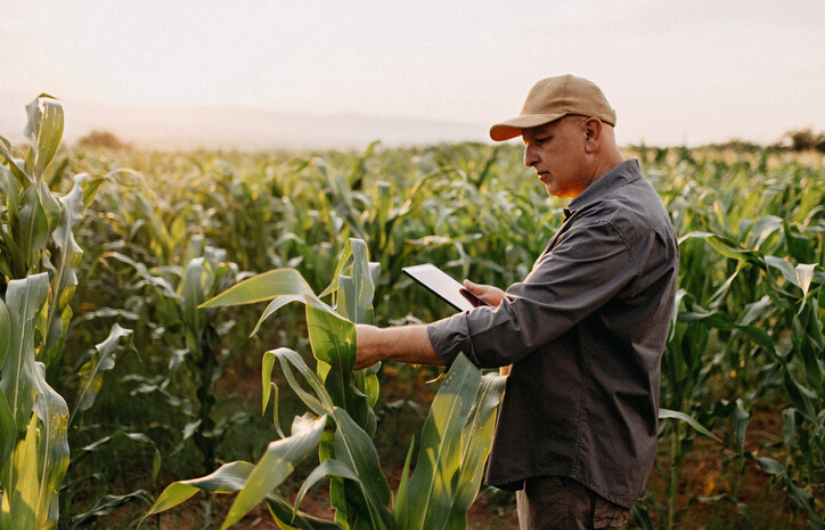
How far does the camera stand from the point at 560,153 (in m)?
1.48

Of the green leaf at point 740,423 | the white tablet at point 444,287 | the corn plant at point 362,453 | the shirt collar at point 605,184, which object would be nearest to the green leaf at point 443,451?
the corn plant at point 362,453

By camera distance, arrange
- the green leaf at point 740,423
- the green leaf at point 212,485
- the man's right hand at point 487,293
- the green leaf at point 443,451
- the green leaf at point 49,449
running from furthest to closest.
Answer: the green leaf at point 740,423
the man's right hand at point 487,293
the green leaf at point 49,449
the green leaf at point 443,451
the green leaf at point 212,485

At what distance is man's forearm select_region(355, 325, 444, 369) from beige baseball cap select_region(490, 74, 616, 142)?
1.79 feet

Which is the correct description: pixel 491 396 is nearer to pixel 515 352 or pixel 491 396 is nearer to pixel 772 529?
pixel 515 352

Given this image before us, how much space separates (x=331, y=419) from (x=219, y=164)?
6005 mm

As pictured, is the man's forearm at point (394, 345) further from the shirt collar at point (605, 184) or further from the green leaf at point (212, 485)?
the shirt collar at point (605, 184)

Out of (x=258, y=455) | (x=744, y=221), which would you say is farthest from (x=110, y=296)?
(x=744, y=221)

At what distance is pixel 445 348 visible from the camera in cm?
129

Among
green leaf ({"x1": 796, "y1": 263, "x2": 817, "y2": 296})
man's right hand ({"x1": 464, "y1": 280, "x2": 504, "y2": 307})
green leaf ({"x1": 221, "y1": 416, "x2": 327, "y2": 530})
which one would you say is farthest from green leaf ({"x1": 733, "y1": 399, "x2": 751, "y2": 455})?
green leaf ({"x1": 221, "y1": 416, "x2": 327, "y2": 530})

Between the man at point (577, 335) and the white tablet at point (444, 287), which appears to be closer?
the man at point (577, 335)

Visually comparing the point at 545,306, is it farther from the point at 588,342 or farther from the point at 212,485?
the point at 212,485

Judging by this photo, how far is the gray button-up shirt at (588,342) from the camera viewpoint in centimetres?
128

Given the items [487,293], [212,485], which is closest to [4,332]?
[212,485]

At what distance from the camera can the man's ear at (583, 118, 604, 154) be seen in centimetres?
144
